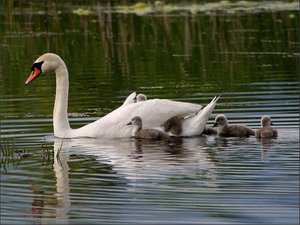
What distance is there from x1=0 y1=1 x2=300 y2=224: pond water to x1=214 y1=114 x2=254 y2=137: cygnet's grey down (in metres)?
0.17

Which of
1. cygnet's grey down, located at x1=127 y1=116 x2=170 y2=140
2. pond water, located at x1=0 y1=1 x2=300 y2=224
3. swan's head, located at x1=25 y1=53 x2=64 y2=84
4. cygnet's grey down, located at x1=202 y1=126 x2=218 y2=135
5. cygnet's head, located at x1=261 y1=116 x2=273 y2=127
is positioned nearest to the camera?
pond water, located at x1=0 y1=1 x2=300 y2=224

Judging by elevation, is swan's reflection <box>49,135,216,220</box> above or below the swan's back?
below

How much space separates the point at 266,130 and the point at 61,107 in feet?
10.1

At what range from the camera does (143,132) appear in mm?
13688

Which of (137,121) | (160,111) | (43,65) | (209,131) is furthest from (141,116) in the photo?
(43,65)

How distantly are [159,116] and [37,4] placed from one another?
69.5ft

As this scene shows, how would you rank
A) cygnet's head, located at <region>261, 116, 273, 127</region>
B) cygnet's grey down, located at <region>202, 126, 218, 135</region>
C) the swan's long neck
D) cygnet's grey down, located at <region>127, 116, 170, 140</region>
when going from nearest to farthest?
cygnet's head, located at <region>261, 116, 273, 127</region>, cygnet's grey down, located at <region>127, 116, 170, 140</region>, cygnet's grey down, located at <region>202, 126, 218, 135</region>, the swan's long neck

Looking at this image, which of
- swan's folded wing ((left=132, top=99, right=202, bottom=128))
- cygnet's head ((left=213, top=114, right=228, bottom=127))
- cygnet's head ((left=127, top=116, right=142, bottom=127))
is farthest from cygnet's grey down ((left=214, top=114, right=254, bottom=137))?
cygnet's head ((left=127, top=116, right=142, bottom=127))

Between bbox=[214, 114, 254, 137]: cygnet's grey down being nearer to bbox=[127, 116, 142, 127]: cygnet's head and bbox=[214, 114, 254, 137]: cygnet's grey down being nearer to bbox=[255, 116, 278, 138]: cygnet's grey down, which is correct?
bbox=[255, 116, 278, 138]: cygnet's grey down

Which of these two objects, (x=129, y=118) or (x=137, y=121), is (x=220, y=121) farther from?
(x=129, y=118)

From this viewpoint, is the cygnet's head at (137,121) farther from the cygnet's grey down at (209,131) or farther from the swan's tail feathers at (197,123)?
the cygnet's grey down at (209,131)

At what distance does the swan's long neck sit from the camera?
14.2 metres

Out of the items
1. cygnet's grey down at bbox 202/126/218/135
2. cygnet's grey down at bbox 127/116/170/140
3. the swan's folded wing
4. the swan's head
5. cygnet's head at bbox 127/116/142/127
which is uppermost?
the swan's head

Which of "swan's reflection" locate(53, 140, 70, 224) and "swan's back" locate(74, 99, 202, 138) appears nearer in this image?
"swan's reflection" locate(53, 140, 70, 224)
